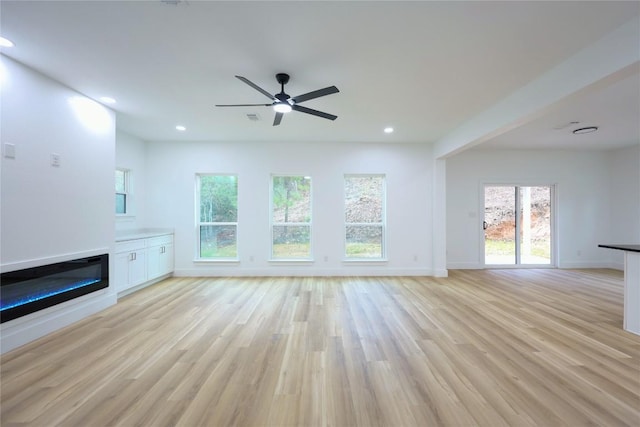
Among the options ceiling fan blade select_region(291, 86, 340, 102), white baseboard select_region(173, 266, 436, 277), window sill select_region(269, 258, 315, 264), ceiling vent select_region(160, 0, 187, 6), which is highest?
ceiling vent select_region(160, 0, 187, 6)

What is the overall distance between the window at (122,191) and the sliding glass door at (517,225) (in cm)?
758

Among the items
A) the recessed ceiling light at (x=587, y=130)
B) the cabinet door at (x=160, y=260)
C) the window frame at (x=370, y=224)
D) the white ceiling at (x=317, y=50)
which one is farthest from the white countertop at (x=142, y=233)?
the recessed ceiling light at (x=587, y=130)

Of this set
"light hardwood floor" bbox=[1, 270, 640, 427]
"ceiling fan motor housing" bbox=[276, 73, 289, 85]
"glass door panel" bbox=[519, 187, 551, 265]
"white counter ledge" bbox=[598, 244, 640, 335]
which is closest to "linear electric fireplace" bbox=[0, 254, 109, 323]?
"light hardwood floor" bbox=[1, 270, 640, 427]

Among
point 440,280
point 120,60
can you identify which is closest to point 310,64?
point 120,60

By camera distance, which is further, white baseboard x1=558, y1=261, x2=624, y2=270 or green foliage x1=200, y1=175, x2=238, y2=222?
white baseboard x1=558, y1=261, x2=624, y2=270

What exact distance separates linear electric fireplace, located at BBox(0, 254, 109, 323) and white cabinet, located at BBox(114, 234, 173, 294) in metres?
0.33

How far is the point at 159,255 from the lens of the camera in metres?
4.83

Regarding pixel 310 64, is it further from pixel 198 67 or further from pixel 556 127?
pixel 556 127

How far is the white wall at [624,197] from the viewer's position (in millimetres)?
5785

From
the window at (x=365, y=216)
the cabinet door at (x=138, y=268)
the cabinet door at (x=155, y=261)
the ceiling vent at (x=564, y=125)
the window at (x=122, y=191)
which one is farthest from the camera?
the window at (x=365, y=216)

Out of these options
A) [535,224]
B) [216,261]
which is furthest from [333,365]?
[535,224]

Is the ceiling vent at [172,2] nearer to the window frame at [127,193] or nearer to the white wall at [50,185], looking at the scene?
the white wall at [50,185]

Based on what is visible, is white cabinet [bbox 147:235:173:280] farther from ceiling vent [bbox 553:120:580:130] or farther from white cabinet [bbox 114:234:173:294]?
ceiling vent [bbox 553:120:580:130]

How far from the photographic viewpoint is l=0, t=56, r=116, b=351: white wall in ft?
8.14
